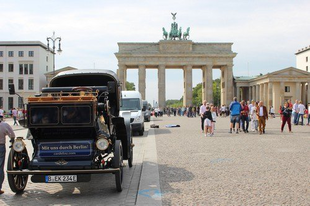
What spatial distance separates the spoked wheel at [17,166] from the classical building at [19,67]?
3390 inches

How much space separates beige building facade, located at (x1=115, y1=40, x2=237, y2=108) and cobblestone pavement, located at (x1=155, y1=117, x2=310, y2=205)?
69.8 meters

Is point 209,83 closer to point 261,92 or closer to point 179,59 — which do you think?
point 179,59

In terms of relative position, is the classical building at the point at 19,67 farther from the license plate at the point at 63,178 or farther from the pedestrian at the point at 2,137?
the license plate at the point at 63,178

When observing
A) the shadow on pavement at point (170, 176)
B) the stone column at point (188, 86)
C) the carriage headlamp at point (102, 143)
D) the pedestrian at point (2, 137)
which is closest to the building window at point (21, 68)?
the stone column at point (188, 86)

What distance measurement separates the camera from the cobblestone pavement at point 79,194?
7672mm

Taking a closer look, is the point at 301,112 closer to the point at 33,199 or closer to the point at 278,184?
the point at 278,184

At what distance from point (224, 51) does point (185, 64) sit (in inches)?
330

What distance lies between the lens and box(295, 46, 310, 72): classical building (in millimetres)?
103450

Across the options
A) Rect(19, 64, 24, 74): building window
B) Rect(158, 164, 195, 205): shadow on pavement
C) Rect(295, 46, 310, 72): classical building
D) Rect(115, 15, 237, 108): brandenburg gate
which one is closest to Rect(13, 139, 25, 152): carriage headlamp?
Rect(158, 164, 195, 205): shadow on pavement

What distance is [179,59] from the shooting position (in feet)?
282

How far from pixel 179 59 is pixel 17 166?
Result: 78815 mm

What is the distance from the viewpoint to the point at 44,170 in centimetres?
780

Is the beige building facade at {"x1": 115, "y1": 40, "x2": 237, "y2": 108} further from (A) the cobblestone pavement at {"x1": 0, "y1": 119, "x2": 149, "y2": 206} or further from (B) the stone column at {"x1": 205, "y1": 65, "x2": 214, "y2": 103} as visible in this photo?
(A) the cobblestone pavement at {"x1": 0, "y1": 119, "x2": 149, "y2": 206}

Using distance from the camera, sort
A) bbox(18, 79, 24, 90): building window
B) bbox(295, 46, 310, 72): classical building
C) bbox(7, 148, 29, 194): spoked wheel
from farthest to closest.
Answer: bbox(295, 46, 310, 72): classical building < bbox(18, 79, 24, 90): building window < bbox(7, 148, 29, 194): spoked wheel
